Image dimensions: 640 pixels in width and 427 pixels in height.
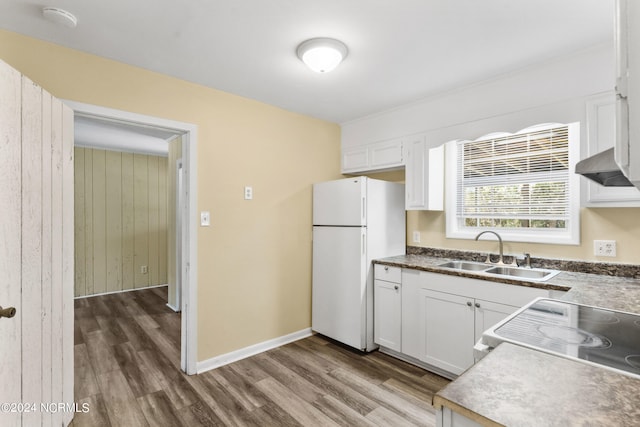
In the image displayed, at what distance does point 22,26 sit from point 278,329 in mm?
2871

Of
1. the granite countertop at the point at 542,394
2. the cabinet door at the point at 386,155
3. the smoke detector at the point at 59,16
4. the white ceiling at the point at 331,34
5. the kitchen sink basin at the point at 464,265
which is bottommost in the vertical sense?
the kitchen sink basin at the point at 464,265

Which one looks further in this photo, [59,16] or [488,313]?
[488,313]

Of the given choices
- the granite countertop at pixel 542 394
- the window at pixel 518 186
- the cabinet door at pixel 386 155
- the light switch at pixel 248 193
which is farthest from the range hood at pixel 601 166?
the light switch at pixel 248 193

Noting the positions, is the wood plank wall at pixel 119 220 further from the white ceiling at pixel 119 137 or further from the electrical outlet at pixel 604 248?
the electrical outlet at pixel 604 248

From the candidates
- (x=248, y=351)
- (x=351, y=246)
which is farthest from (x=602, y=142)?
(x=248, y=351)

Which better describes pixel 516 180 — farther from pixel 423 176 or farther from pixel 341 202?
pixel 341 202

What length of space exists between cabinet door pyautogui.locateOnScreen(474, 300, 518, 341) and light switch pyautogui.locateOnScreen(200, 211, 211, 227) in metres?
2.15

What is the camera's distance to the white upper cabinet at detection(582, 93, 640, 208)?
194 centimetres

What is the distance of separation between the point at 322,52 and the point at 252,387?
7.81 ft

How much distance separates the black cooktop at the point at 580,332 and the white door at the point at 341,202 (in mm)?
1654

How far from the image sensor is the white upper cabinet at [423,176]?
2914 millimetres

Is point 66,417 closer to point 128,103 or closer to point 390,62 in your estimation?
point 128,103

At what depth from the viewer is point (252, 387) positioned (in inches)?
93.0

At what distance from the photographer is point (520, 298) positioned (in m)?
2.03
